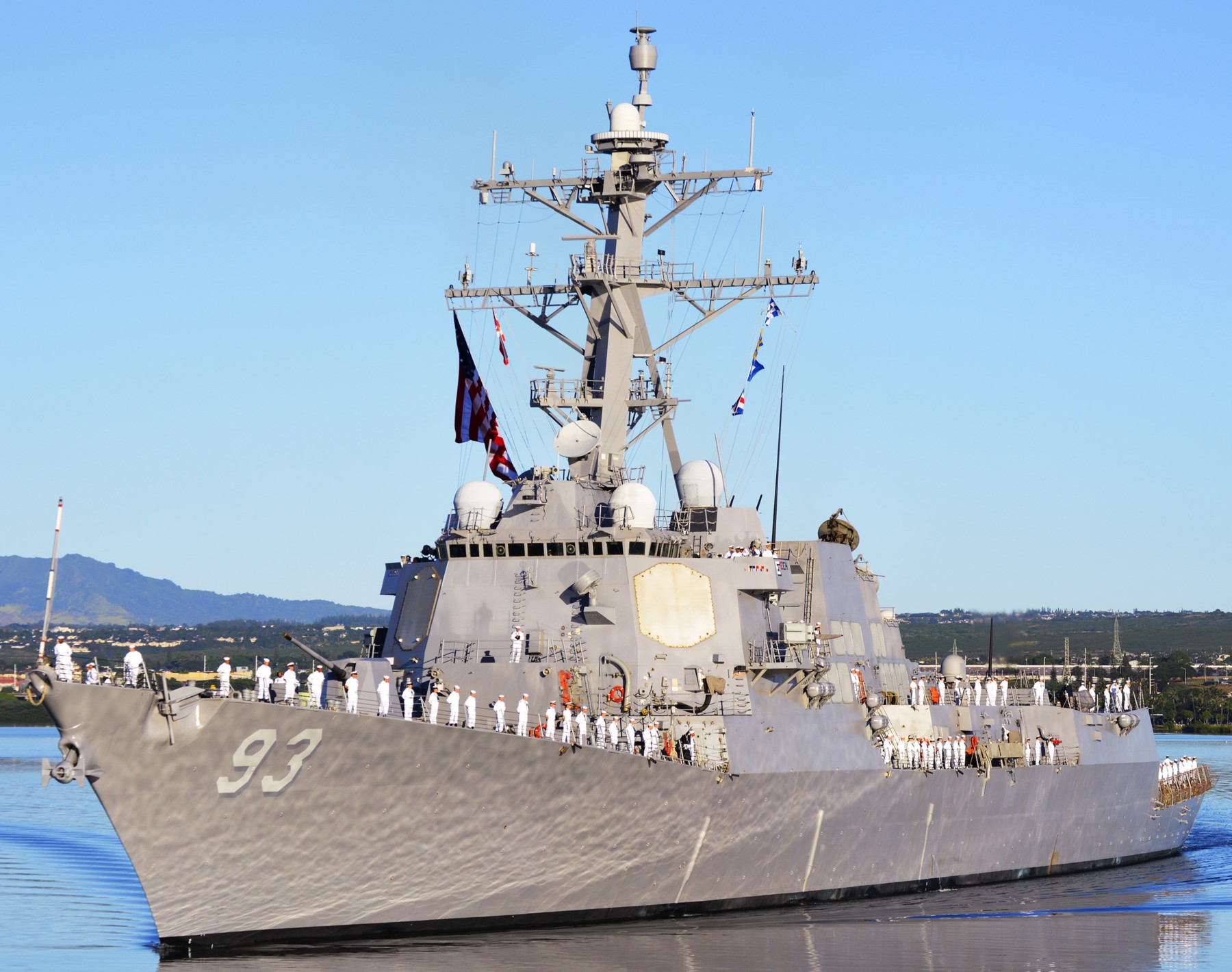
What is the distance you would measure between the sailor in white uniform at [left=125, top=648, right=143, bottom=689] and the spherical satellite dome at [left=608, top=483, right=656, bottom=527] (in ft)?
22.5

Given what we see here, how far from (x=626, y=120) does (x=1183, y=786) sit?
58.9ft

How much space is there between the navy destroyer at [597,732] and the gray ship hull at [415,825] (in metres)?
0.03

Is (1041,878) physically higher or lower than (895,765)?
lower

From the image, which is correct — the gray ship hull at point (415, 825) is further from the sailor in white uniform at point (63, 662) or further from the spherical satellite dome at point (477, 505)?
the spherical satellite dome at point (477, 505)

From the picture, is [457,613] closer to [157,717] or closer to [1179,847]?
[157,717]

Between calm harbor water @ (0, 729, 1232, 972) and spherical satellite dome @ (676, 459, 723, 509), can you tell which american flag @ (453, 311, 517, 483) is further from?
calm harbor water @ (0, 729, 1232, 972)

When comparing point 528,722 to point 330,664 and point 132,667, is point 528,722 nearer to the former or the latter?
point 330,664

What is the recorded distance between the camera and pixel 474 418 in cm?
2303

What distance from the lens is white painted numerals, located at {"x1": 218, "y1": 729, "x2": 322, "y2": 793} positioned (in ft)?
53.0

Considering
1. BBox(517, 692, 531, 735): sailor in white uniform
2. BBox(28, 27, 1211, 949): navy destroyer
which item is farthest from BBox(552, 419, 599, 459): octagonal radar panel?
BBox(517, 692, 531, 735): sailor in white uniform

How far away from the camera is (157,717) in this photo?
15.8 metres

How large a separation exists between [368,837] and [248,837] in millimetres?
1187

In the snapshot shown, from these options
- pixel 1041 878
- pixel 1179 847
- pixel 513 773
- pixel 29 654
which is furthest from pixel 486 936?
pixel 29 654

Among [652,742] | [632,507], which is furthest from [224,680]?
[632,507]
